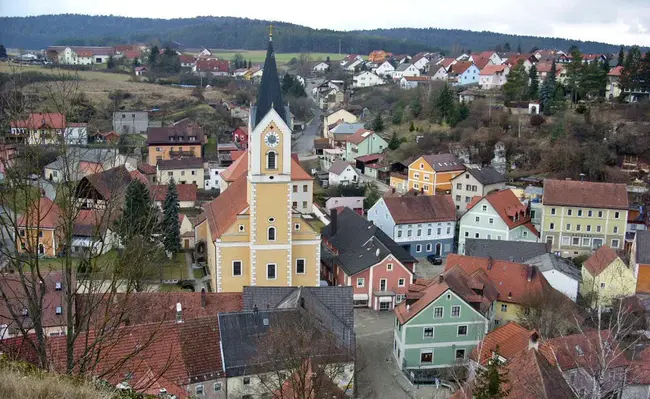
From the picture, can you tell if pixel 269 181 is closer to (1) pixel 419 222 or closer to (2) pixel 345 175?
(1) pixel 419 222

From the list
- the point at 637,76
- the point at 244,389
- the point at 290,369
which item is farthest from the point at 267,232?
the point at 637,76

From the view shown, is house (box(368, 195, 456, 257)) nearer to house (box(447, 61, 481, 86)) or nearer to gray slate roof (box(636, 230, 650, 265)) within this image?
gray slate roof (box(636, 230, 650, 265))

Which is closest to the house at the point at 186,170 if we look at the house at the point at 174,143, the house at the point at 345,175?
the house at the point at 174,143

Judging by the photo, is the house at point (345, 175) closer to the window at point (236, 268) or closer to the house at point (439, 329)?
the window at point (236, 268)

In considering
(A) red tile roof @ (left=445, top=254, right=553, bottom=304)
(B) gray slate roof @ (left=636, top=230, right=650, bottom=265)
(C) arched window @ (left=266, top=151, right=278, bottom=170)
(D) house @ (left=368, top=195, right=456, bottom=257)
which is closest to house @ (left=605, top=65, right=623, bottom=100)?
(D) house @ (left=368, top=195, right=456, bottom=257)

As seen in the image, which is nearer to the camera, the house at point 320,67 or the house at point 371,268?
the house at point 371,268

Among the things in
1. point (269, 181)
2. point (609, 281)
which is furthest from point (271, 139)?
point (609, 281)

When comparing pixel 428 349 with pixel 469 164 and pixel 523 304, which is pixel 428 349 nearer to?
pixel 523 304
